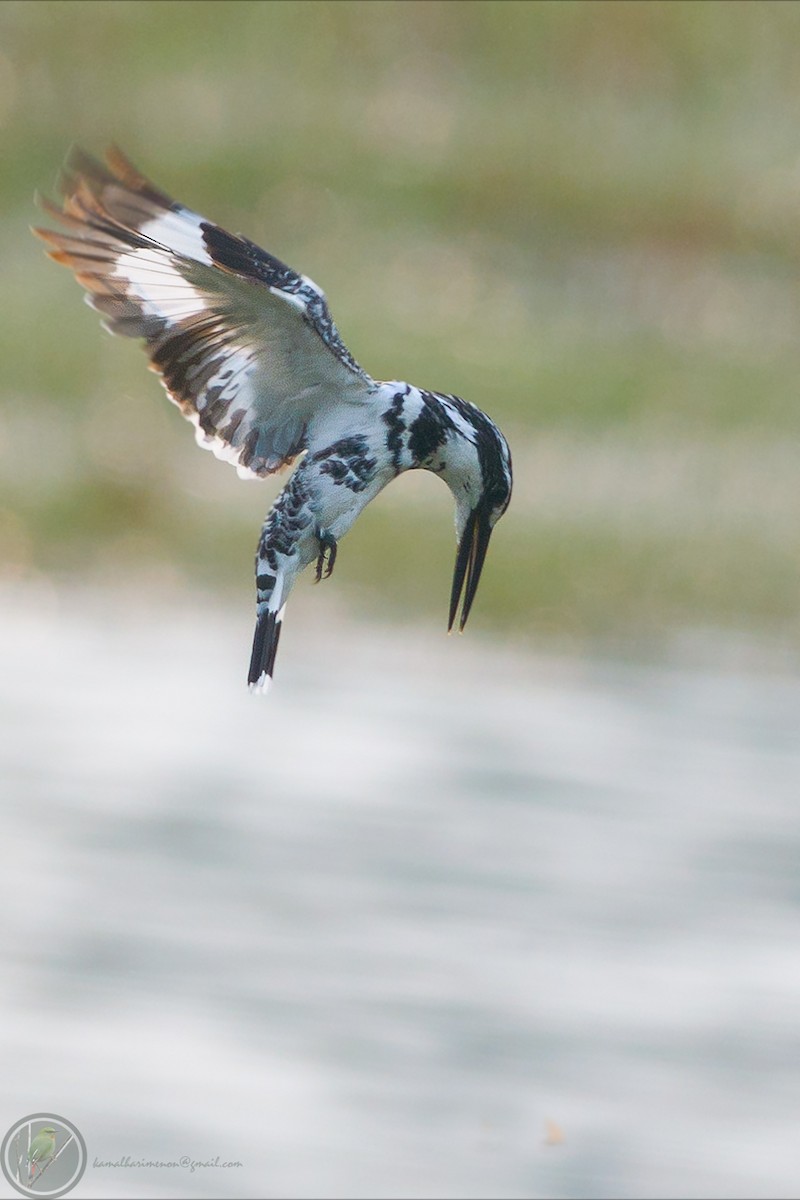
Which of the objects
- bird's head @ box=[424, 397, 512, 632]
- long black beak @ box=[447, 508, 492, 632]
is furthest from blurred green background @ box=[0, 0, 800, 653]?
bird's head @ box=[424, 397, 512, 632]

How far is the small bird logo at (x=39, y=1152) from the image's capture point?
6461mm

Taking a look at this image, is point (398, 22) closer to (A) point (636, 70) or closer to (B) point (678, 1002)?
(A) point (636, 70)

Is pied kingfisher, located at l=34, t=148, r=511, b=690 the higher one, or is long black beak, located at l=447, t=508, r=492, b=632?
pied kingfisher, located at l=34, t=148, r=511, b=690

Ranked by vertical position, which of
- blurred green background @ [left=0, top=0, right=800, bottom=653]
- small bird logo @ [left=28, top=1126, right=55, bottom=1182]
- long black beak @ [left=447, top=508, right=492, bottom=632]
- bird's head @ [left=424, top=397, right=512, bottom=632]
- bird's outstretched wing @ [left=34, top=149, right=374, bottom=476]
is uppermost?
blurred green background @ [left=0, top=0, right=800, bottom=653]

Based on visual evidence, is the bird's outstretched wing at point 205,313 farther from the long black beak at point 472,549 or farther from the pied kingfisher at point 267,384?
the long black beak at point 472,549

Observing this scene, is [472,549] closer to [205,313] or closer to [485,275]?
[205,313]

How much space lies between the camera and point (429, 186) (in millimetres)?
16547

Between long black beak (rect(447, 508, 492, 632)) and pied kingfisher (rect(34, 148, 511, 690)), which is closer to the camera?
pied kingfisher (rect(34, 148, 511, 690))

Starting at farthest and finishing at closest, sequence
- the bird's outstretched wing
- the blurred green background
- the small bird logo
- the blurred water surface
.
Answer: the blurred green background
the blurred water surface
the small bird logo
the bird's outstretched wing

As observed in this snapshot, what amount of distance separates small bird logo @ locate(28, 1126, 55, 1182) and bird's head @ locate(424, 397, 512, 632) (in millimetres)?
2261

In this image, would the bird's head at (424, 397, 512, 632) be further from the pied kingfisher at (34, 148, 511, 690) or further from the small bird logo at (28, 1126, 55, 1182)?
the small bird logo at (28, 1126, 55, 1182)

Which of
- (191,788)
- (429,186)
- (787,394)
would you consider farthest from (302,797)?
(429,186)

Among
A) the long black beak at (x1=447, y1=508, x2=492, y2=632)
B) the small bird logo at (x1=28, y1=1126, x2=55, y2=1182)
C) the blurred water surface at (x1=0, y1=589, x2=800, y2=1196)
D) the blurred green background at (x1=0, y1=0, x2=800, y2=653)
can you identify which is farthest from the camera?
the blurred green background at (x1=0, y1=0, x2=800, y2=653)

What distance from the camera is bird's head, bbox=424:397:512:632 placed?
4852 mm
